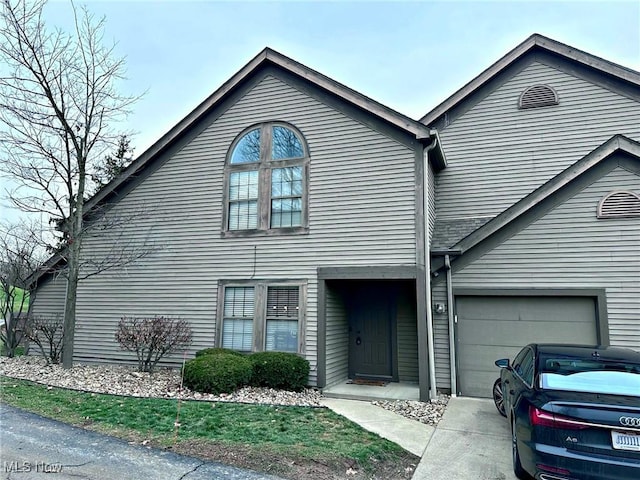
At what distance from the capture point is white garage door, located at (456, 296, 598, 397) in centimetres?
835

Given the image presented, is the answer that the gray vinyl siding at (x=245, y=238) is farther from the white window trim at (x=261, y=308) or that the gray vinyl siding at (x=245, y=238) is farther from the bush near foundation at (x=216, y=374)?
the bush near foundation at (x=216, y=374)

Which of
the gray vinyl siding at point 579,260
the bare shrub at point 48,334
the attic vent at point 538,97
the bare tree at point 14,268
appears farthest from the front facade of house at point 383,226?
the bare tree at point 14,268

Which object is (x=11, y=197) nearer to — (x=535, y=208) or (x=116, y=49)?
(x=116, y=49)

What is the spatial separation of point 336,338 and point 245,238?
10.6 feet

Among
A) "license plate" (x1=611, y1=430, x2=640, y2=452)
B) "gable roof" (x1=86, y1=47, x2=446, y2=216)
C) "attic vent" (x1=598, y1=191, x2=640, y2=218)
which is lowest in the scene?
"license plate" (x1=611, y1=430, x2=640, y2=452)

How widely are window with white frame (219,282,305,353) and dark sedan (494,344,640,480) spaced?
548 centimetres

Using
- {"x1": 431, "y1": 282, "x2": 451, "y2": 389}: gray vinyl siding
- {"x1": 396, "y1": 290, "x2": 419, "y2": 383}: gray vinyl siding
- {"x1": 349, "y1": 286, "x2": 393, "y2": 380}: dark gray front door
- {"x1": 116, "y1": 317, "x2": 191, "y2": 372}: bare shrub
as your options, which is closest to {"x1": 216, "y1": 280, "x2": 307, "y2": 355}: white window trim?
{"x1": 116, "y1": 317, "x2": 191, "y2": 372}: bare shrub

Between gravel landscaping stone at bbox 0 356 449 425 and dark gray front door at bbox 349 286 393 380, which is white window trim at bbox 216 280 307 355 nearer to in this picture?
gravel landscaping stone at bbox 0 356 449 425

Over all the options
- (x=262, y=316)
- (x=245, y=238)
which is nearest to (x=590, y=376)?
(x=262, y=316)

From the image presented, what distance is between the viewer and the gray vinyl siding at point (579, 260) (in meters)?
8.02

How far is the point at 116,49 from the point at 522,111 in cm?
1080

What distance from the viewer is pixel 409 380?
9852 millimetres

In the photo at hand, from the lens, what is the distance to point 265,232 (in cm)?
1011

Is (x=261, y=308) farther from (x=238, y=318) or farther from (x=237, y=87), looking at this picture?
(x=237, y=87)
